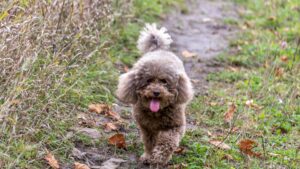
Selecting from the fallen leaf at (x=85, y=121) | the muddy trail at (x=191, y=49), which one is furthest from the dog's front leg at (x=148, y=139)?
the fallen leaf at (x=85, y=121)

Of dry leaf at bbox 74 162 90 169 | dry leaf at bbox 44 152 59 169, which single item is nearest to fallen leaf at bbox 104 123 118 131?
A: dry leaf at bbox 74 162 90 169

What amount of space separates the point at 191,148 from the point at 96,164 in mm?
931

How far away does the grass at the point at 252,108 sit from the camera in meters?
5.21

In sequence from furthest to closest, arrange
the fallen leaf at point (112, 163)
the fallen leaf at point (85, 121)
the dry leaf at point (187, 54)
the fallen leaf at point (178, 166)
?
the dry leaf at point (187, 54)
the fallen leaf at point (85, 121)
the fallen leaf at point (178, 166)
the fallen leaf at point (112, 163)

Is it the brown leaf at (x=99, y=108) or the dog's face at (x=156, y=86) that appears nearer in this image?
the dog's face at (x=156, y=86)

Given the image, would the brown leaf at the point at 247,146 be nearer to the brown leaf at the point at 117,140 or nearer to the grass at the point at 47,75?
the brown leaf at the point at 117,140

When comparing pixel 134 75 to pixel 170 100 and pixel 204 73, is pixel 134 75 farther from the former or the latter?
pixel 204 73

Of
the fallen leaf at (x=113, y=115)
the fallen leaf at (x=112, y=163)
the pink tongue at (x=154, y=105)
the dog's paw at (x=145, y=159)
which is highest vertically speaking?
the pink tongue at (x=154, y=105)

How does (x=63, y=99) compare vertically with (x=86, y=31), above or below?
below

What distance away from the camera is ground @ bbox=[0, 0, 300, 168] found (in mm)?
4617

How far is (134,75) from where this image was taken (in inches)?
206

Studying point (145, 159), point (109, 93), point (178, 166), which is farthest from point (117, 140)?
point (109, 93)

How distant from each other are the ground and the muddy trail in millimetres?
17

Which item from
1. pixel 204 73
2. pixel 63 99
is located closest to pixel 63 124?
pixel 63 99
